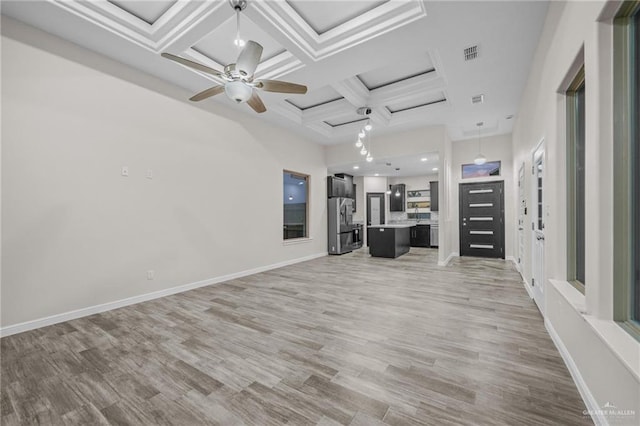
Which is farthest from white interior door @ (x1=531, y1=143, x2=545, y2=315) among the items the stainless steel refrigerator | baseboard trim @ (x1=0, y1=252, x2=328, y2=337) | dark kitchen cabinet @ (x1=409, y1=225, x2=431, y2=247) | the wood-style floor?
dark kitchen cabinet @ (x1=409, y1=225, x2=431, y2=247)

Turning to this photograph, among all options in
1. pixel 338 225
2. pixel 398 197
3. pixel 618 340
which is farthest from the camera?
pixel 398 197

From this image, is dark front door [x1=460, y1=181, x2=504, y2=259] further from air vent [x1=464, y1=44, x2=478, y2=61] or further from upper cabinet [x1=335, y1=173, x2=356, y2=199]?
air vent [x1=464, y1=44, x2=478, y2=61]

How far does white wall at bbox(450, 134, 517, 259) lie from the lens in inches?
257

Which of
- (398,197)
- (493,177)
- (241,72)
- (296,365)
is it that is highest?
(241,72)

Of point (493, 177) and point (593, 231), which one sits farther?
point (493, 177)

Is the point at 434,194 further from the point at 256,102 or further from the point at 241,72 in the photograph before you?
the point at 241,72

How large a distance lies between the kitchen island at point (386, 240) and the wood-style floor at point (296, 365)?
346cm

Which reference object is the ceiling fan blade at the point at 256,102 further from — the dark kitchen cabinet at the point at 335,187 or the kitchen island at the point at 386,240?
the kitchen island at the point at 386,240

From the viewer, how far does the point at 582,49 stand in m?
1.72

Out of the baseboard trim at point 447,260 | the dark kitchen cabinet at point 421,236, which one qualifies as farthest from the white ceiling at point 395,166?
the baseboard trim at point 447,260

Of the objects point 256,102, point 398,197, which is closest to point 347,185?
point 398,197

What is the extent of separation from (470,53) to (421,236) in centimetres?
713

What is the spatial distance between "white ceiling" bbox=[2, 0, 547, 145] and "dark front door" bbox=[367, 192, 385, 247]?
20.0 feet

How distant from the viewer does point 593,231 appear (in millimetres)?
1499
